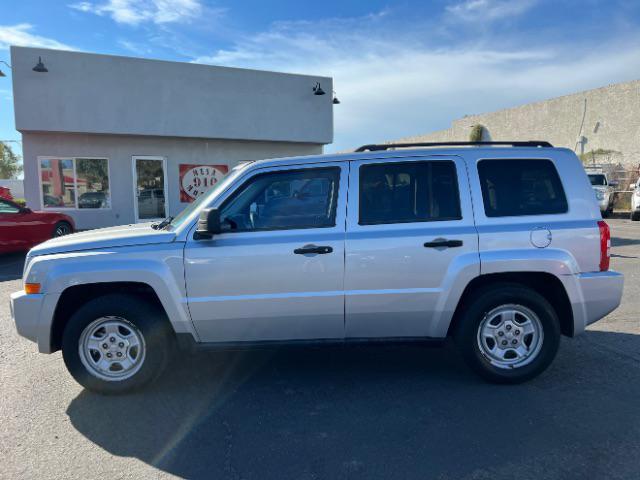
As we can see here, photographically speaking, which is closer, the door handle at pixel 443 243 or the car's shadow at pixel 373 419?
the car's shadow at pixel 373 419

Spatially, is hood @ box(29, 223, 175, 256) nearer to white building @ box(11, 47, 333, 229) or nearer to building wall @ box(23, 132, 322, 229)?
white building @ box(11, 47, 333, 229)

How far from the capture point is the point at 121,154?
51.3ft

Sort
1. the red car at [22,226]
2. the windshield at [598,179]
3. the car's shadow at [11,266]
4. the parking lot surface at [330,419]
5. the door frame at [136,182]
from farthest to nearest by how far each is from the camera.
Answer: the windshield at [598,179] → the door frame at [136,182] → the red car at [22,226] → the car's shadow at [11,266] → the parking lot surface at [330,419]

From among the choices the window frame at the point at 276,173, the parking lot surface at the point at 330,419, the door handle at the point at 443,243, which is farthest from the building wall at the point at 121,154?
the door handle at the point at 443,243

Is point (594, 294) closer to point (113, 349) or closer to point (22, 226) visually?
point (113, 349)

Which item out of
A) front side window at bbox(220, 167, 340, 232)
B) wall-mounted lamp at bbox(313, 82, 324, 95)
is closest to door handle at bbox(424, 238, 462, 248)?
front side window at bbox(220, 167, 340, 232)

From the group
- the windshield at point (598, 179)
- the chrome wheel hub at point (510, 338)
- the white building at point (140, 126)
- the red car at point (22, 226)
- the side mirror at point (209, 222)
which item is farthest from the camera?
the windshield at point (598, 179)

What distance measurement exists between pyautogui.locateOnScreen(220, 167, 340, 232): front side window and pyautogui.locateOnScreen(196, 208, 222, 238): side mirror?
0.49 feet

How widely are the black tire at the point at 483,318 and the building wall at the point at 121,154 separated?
14.1 m

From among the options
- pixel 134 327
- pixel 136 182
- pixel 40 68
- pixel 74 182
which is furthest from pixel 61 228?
pixel 134 327

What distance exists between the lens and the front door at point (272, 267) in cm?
376

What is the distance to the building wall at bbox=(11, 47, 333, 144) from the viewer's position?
14.1 m

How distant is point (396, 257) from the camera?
379 centimetres

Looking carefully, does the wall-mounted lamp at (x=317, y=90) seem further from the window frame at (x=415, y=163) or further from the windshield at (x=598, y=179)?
the window frame at (x=415, y=163)
